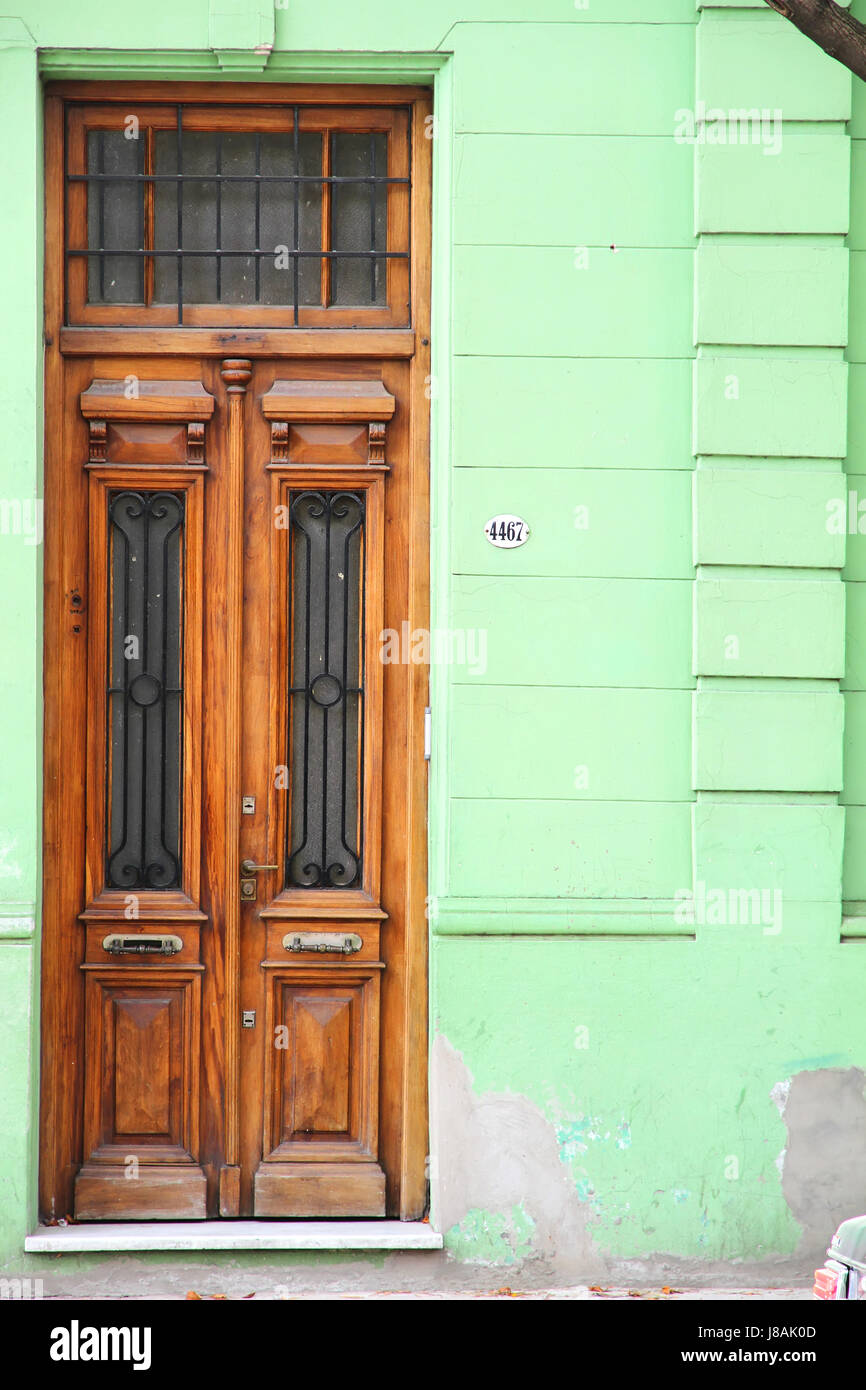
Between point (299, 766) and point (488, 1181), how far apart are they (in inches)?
69.3

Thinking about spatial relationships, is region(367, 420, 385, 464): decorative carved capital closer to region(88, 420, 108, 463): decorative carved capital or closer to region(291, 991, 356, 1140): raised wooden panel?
region(88, 420, 108, 463): decorative carved capital

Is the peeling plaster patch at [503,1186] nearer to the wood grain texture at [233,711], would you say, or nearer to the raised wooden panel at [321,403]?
the wood grain texture at [233,711]

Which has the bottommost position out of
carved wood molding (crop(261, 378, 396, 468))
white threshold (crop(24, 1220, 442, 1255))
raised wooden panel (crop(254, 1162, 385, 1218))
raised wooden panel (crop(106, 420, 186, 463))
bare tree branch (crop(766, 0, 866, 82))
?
white threshold (crop(24, 1220, 442, 1255))

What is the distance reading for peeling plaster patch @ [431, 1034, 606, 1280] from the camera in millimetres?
5020

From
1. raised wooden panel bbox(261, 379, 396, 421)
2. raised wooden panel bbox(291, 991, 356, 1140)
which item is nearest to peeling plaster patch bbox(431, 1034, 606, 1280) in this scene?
raised wooden panel bbox(291, 991, 356, 1140)

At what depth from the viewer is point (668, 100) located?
510 centimetres

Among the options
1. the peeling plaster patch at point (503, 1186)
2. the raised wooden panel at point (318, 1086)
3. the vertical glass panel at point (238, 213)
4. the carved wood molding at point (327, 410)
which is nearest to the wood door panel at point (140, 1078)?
the raised wooden panel at point (318, 1086)

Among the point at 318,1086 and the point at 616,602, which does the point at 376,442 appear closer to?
the point at 616,602

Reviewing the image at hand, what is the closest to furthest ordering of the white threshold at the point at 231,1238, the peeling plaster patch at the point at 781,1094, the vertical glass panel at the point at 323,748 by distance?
the white threshold at the point at 231,1238 < the peeling plaster patch at the point at 781,1094 < the vertical glass panel at the point at 323,748

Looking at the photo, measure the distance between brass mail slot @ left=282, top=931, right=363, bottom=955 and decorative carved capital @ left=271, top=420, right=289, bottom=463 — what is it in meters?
1.89

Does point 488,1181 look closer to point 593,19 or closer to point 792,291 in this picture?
point 792,291

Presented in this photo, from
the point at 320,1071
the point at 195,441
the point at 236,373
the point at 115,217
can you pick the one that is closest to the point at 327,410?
the point at 236,373

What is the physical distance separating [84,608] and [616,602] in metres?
2.11

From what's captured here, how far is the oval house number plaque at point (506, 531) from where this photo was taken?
512 cm
